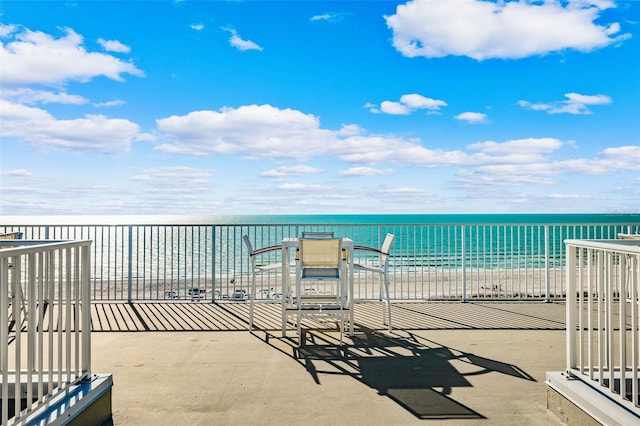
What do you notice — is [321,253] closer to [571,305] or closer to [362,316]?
Answer: [362,316]

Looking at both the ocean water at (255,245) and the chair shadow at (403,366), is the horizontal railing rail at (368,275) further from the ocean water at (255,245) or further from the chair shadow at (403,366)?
the chair shadow at (403,366)

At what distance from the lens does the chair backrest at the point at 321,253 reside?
4676 mm

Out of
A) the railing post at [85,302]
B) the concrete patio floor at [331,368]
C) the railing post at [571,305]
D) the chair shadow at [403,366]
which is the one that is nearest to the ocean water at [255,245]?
the concrete patio floor at [331,368]

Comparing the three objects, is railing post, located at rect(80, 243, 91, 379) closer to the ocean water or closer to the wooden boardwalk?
the wooden boardwalk

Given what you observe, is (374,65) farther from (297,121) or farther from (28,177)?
(28,177)

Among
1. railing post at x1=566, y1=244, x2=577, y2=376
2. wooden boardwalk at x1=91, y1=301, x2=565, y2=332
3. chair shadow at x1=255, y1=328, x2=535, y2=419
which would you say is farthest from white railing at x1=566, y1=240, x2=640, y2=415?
wooden boardwalk at x1=91, y1=301, x2=565, y2=332

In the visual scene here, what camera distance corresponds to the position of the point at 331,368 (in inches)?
144

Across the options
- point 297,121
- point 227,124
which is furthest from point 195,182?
point 227,124

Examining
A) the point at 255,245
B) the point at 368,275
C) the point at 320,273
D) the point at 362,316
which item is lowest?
the point at 368,275

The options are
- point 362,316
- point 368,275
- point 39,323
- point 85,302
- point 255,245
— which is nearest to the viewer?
point 39,323

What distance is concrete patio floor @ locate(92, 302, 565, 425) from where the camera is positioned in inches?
109

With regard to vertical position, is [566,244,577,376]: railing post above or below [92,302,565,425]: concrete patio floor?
above

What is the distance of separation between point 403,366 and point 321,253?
4.83 ft

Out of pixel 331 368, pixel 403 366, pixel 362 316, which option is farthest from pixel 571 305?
pixel 362 316
